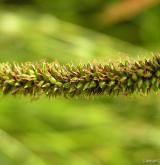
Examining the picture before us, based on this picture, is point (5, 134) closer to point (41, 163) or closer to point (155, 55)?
point (41, 163)

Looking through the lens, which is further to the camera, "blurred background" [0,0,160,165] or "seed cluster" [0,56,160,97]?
"blurred background" [0,0,160,165]

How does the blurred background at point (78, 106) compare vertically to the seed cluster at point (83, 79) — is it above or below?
above

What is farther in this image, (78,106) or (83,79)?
(78,106)

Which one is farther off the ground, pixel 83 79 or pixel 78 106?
pixel 78 106

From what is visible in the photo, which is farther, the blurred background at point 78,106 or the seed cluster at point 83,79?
the blurred background at point 78,106
